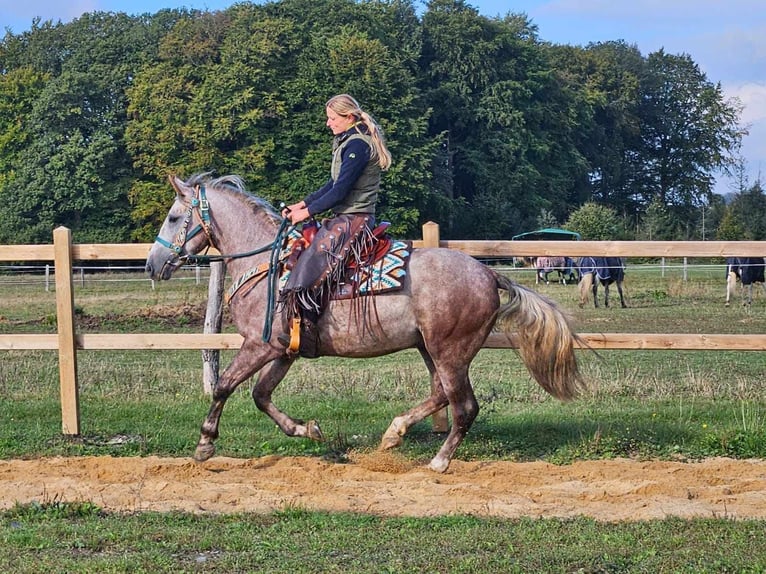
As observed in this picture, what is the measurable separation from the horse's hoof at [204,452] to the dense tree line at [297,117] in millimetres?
38064

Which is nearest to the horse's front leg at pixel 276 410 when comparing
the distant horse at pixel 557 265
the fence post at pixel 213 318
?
the fence post at pixel 213 318

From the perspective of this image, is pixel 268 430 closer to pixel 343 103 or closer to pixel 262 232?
→ pixel 262 232

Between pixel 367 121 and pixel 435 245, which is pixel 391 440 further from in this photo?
pixel 367 121

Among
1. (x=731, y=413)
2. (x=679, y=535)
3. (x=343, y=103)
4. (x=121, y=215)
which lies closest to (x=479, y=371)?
(x=731, y=413)

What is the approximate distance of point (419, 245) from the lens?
8492mm

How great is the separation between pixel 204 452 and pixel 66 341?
6.64 feet

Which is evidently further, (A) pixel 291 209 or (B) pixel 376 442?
(B) pixel 376 442

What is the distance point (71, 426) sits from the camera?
333 inches

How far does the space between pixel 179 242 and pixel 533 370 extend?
2968mm

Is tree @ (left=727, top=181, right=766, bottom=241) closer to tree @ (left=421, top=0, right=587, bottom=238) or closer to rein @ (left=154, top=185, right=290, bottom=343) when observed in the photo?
tree @ (left=421, top=0, right=587, bottom=238)

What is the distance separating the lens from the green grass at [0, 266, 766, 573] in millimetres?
4875

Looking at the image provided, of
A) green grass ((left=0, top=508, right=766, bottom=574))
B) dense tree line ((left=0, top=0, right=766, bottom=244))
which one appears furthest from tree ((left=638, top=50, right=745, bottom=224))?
green grass ((left=0, top=508, right=766, bottom=574))

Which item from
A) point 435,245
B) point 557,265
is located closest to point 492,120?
point 557,265

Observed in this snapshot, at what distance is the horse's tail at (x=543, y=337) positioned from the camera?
7281mm
